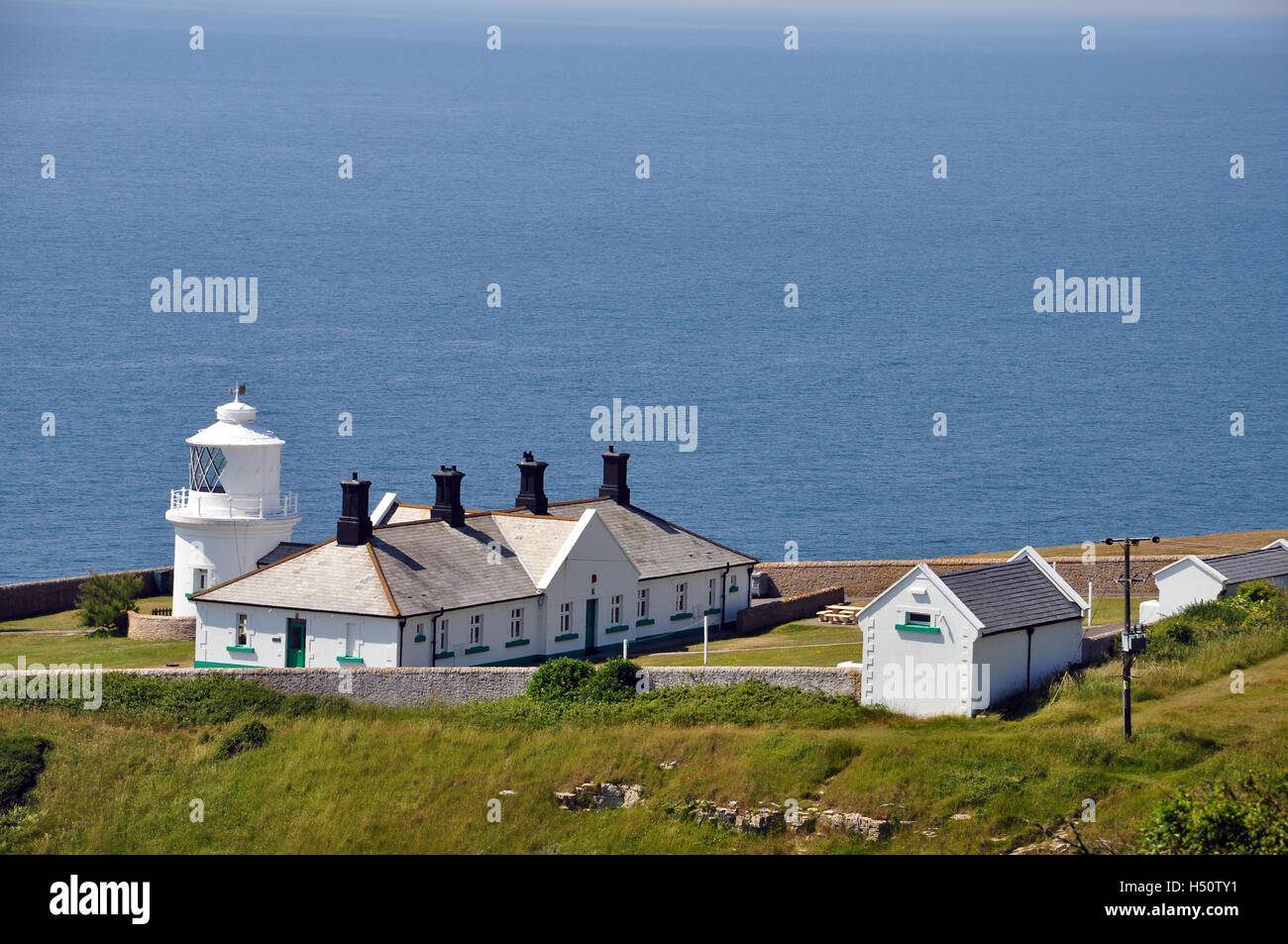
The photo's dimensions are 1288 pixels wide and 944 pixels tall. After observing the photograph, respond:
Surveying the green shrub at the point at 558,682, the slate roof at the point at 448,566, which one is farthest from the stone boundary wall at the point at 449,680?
the slate roof at the point at 448,566

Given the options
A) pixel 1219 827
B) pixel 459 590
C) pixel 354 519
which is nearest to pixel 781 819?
pixel 1219 827

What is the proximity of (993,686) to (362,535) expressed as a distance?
690 inches

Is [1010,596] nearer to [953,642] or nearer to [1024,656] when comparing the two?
[1024,656]

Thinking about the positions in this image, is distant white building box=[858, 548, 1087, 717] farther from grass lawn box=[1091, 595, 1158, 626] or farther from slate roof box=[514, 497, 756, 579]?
slate roof box=[514, 497, 756, 579]

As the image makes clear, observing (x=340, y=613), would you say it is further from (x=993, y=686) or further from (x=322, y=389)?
(x=322, y=389)

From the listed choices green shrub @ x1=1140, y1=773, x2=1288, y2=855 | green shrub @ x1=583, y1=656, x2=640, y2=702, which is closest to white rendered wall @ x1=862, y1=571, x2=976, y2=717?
green shrub @ x1=583, y1=656, x2=640, y2=702

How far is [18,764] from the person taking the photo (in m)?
46.1

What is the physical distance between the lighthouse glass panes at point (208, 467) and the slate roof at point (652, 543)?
9.01 metres

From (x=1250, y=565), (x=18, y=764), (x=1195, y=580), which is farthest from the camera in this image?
(x=1250, y=565)

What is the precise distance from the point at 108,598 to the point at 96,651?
13.9 feet

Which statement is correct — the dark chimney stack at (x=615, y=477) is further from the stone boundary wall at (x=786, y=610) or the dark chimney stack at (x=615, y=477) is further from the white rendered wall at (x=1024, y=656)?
the white rendered wall at (x=1024, y=656)

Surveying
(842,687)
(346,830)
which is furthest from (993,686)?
(346,830)

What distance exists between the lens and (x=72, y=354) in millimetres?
147000

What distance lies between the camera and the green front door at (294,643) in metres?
51.1
